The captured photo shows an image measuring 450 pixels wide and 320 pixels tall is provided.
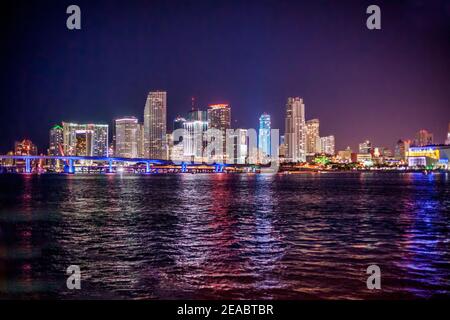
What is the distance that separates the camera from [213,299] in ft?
46.2

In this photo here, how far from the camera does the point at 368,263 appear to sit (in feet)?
64.0

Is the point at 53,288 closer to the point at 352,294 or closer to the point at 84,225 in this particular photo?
the point at 352,294

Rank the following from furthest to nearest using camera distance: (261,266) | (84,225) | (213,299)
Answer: (84,225) → (261,266) → (213,299)

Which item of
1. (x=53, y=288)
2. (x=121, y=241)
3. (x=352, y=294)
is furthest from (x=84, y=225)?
(x=352, y=294)

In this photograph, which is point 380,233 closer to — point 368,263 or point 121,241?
point 368,263

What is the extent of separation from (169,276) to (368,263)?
787 cm

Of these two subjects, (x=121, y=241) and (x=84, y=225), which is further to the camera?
(x=84, y=225)
